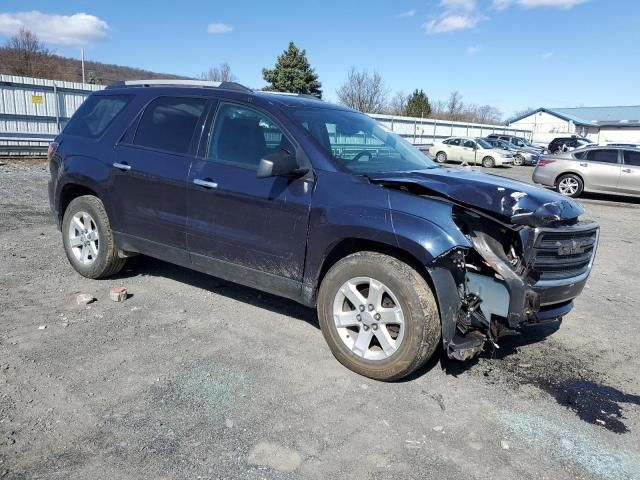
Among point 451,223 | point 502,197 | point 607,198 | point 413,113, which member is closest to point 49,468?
point 451,223

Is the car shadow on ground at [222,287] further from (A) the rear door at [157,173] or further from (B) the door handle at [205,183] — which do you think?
(B) the door handle at [205,183]

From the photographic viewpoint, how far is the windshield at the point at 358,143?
4.03 metres

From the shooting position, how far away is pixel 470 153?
1136 inches

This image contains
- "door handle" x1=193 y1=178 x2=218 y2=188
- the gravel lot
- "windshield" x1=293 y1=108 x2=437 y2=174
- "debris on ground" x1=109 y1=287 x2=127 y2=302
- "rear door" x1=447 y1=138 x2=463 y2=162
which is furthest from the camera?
"rear door" x1=447 y1=138 x2=463 y2=162

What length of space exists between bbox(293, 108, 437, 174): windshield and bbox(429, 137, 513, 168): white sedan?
24892 mm

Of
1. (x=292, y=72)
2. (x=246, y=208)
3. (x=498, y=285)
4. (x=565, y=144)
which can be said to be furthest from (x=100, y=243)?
(x=292, y=72)

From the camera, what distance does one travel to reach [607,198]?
667 inches

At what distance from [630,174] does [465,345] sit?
48.8ft

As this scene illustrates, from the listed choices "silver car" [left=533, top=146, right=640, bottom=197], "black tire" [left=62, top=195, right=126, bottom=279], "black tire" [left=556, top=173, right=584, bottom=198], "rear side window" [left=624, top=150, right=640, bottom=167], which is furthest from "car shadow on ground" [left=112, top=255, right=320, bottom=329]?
"rear side window" [left=624, top=150, right=640, bottom=167]

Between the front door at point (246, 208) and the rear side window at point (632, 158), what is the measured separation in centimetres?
1520

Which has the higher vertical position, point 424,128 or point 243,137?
point 424,128

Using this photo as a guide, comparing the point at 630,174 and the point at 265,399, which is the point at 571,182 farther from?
the point at 265,399

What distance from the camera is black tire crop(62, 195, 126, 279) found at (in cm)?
511

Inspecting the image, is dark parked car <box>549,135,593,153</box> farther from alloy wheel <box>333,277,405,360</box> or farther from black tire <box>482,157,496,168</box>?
alloy wheel <box>333,277,405,360</box>
